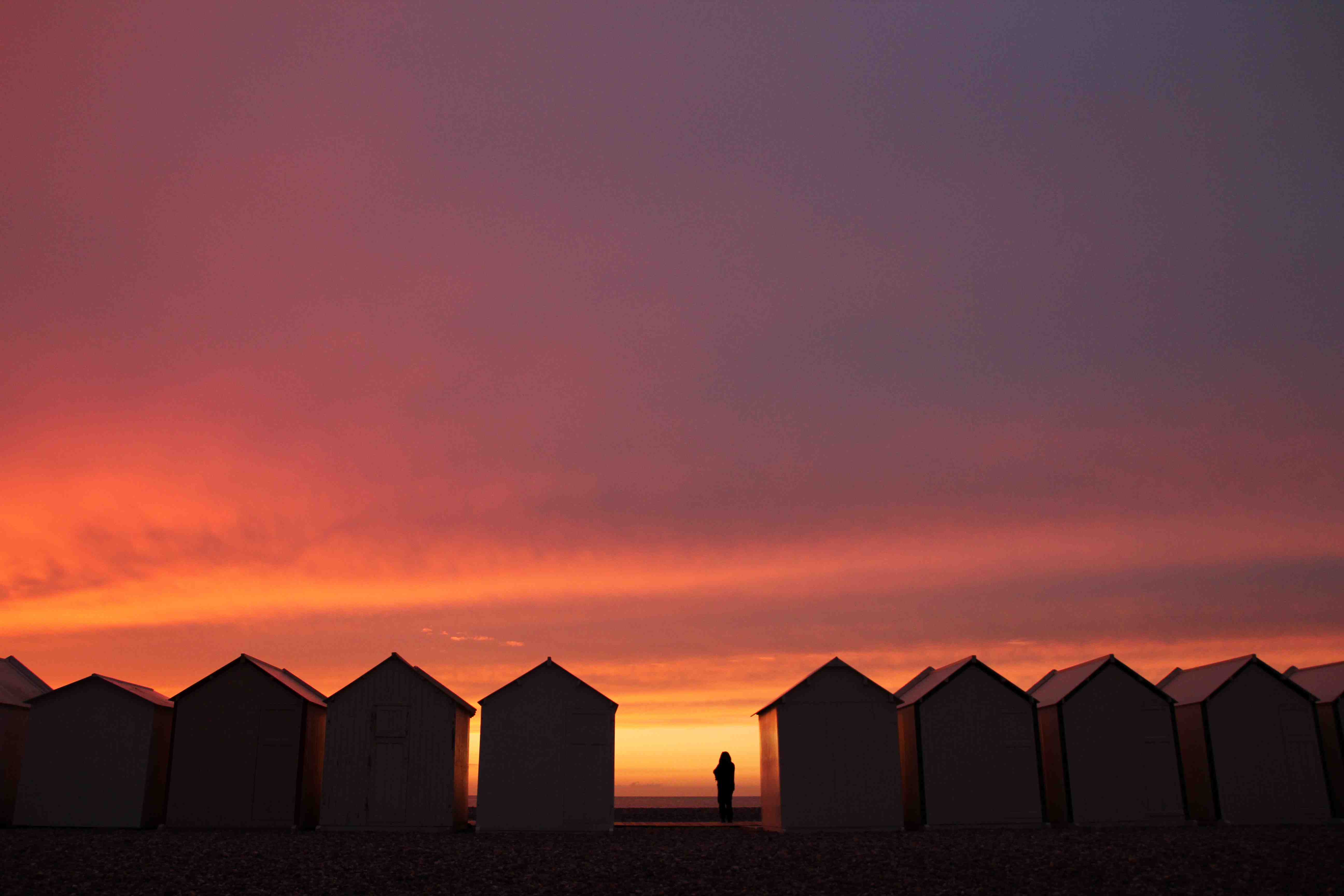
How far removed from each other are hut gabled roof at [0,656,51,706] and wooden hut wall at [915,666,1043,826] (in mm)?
29138

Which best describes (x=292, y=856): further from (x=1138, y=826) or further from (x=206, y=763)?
(x=1138, y=826)

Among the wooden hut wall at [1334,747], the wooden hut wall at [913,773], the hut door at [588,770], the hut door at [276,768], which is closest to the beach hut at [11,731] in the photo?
the hut door at [276,768]

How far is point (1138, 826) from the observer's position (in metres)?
33.3

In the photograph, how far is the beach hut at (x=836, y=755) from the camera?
109 ft

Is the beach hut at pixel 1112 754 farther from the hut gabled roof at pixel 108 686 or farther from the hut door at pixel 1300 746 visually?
the hut gabled roof at pixel 108 686

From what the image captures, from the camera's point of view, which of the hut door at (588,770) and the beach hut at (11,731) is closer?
the hut door at (588,770)

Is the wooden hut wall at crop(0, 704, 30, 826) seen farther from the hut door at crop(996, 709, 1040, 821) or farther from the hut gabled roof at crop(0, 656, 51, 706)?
the hut door at crop(996, 709, 1040, 821)

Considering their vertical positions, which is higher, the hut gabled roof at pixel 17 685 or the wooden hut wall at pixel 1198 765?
the hut gabled roof at pixel 17 685

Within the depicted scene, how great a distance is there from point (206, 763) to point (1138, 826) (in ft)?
97.3

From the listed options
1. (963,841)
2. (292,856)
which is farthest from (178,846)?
(963,841)

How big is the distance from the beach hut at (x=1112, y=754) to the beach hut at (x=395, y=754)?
1940 centimetres

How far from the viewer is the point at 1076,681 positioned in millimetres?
35969

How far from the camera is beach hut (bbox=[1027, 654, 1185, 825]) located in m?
33.8

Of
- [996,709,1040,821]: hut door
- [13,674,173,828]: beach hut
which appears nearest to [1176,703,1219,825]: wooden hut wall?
[996,709,1040,821]: hut door
